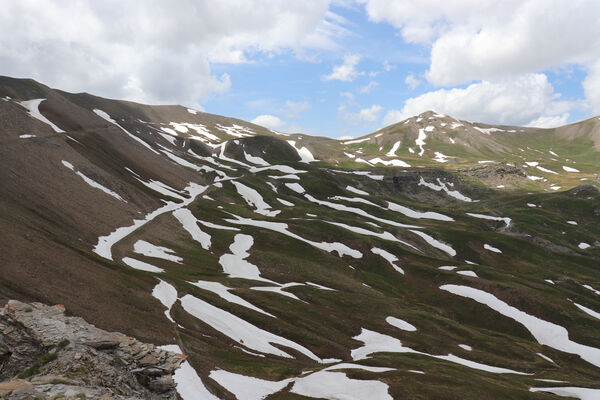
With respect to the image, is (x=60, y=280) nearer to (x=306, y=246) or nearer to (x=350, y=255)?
(x=306, y=246)

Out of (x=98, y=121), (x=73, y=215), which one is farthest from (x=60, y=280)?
(x=98, y=121)

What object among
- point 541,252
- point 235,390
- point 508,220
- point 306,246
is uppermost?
point 508,220

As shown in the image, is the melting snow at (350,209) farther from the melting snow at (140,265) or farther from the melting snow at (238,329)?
the melting snow at (238,329)

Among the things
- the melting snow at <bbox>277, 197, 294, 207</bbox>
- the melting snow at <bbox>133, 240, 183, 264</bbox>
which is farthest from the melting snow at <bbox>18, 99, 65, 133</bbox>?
the melting snow at <bbox>277, 197, 294, 207</bbox>

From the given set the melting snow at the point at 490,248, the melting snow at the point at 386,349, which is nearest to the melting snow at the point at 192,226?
the melting snow at the point at 386,349

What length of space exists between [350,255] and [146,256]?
51970mm

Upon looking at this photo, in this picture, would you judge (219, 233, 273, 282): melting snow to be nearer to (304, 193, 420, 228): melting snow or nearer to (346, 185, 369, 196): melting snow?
(304, 193, 420, 228): melting snow

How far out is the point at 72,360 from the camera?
1827cm

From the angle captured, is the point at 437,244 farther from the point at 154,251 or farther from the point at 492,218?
the point at 154,251

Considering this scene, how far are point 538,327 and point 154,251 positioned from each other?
80.6 metres

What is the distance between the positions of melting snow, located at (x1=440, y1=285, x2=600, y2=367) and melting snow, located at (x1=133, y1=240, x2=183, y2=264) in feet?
203

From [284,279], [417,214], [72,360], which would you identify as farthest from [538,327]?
[417,214]

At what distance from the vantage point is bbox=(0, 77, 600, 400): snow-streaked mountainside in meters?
41.9

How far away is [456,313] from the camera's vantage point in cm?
8075
